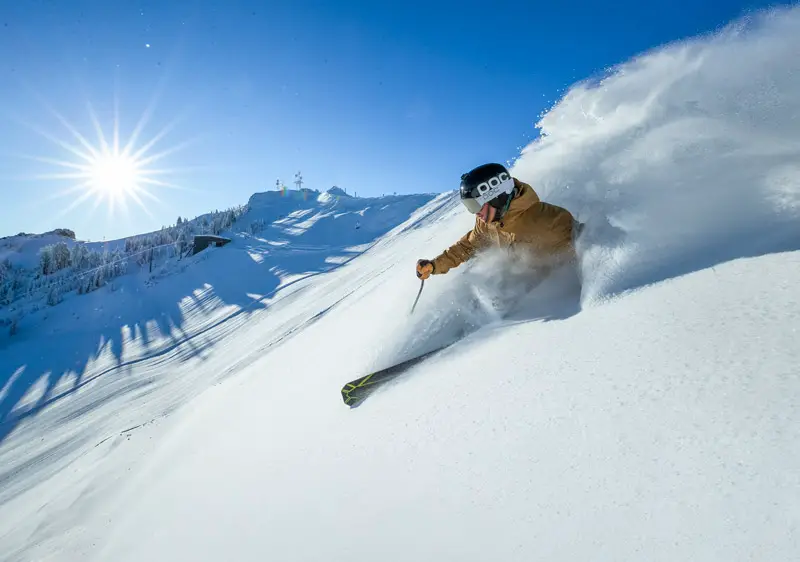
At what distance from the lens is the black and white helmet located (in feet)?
9.73

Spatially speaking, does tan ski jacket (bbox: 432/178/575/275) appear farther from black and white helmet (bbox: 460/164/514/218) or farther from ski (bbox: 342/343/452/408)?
ski (bbox: 342/343/452/408)

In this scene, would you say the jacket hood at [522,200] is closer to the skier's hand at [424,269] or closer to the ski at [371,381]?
the skier's hand at [424,269]

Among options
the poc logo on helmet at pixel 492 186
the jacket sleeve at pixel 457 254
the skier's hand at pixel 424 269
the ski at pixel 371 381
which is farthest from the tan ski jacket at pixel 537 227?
the ski at pixel 371 381

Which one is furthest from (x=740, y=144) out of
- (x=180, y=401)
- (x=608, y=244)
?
(x=180, y=401)

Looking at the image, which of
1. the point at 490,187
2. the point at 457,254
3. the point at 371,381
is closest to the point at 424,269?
the point at 457,254

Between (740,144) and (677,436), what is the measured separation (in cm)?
221

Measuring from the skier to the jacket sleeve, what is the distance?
17.3 inches

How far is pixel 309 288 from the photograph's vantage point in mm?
12023

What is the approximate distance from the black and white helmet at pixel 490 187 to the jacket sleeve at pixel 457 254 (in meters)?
0.58

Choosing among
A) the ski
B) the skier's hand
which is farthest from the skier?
the ski

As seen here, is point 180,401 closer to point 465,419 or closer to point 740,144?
point 465,419

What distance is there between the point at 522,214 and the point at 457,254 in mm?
770

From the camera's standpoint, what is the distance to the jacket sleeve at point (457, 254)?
3.61m

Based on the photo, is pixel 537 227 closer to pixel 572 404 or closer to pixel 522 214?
pixel 522 214
